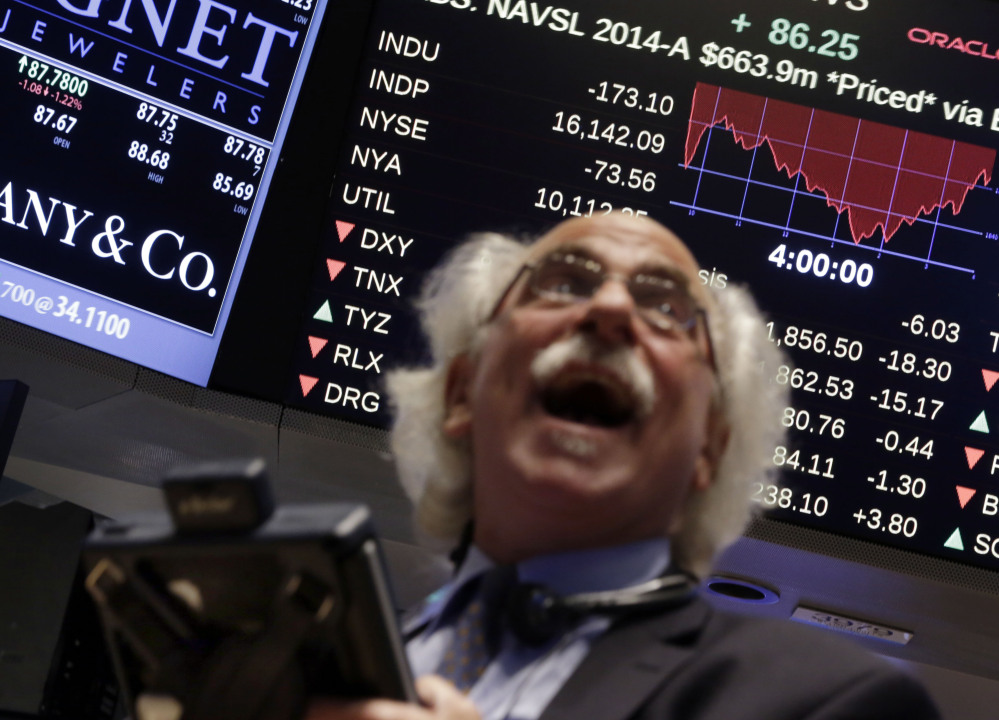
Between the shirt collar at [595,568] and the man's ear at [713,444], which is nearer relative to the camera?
the shirt collar at [595,568]

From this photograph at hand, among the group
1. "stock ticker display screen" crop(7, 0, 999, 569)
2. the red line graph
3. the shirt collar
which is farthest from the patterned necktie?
the red line graph

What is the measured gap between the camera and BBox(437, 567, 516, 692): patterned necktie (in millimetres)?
1150

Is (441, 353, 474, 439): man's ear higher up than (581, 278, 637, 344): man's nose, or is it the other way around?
(581, 278, 637, 344): man's nose

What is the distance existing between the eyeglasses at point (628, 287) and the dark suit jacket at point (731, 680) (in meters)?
0.35

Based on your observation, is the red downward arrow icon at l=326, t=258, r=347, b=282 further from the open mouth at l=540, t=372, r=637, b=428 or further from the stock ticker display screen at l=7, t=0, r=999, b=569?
the open mouth at l=540, t=372, r=637, b=428

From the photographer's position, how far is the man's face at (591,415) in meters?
1.19

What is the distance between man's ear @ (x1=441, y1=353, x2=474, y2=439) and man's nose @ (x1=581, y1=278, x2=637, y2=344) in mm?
217

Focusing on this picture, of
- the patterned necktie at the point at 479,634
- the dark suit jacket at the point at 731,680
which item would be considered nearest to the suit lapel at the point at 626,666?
the dark suit jacket at the point at 731,680

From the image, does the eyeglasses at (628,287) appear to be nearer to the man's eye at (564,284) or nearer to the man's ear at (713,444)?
the man's eye at (564,284)

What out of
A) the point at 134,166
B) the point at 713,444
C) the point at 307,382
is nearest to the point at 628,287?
the point at 713,444

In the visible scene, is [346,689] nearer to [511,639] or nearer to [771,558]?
[511,639]

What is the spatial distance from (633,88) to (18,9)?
1448mm

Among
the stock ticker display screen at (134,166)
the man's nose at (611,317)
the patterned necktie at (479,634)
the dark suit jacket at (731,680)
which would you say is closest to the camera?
the dark suit jacket at (731,680)

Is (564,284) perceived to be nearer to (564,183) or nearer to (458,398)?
(458,398)
